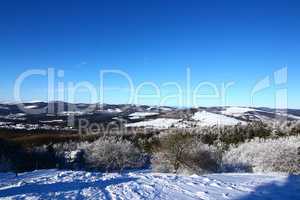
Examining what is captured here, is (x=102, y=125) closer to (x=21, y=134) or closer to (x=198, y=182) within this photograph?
(x=21, y=134)

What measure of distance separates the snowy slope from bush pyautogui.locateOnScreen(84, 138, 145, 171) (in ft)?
248

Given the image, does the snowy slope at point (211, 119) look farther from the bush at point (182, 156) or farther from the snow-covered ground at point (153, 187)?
the snow-covered ground at point (153, 187)

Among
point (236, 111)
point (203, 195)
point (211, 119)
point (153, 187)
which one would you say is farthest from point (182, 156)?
point (236, 111)

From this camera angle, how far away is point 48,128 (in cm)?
11219

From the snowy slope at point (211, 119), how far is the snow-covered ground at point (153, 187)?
11497 cm

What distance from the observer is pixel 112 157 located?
2051 inches

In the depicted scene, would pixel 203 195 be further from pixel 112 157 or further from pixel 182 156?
pixel 112 157

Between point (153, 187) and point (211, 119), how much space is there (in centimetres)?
13070

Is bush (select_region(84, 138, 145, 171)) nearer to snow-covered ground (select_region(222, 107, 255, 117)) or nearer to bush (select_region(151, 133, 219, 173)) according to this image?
bush (select_region(151, 133, 219, 173))

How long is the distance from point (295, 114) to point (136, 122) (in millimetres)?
59337

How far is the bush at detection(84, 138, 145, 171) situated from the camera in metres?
51.0

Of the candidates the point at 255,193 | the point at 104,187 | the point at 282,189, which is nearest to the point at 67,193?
the point at 104,187

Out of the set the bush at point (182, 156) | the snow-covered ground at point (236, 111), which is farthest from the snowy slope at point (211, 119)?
the bush at point (182, 156)

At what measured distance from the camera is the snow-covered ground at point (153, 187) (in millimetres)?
10742
